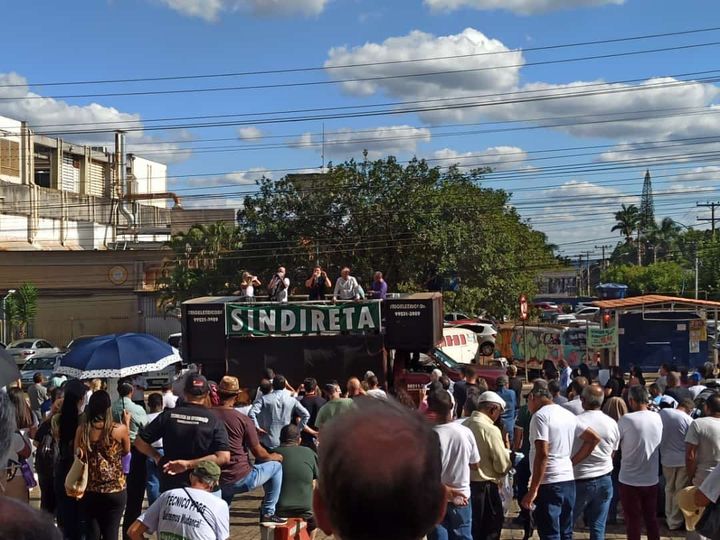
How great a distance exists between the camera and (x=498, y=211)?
4112 centimetres

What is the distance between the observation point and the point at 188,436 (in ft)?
22.2

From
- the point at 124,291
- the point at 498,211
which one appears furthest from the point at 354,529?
the point at 124,291

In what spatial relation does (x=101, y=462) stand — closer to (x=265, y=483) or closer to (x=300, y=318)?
(x=265, y=483)

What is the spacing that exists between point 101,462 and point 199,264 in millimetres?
38800

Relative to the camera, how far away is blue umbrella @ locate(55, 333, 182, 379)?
39.6ft

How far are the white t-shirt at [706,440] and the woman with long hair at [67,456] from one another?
5.55 metres

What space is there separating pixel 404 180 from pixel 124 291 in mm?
22646

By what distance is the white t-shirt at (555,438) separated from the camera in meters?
7.20

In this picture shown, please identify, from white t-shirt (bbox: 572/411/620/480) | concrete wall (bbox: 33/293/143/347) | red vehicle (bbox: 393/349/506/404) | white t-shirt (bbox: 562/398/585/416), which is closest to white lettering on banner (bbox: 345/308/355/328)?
red vehicle (bbox: 393/349/506/404)

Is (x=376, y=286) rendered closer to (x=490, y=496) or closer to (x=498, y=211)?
(x=490, y=496)

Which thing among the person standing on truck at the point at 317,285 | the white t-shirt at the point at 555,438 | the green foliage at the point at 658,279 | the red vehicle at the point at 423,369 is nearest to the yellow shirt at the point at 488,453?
the white t-shirt at the point at 555,438

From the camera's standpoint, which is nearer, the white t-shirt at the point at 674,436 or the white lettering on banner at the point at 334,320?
the white t-shirt at the point at 674,436

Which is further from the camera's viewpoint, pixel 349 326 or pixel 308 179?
pixel 308 179

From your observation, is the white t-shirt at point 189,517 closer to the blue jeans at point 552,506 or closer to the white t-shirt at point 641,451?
the blue jeans at point 552,506
